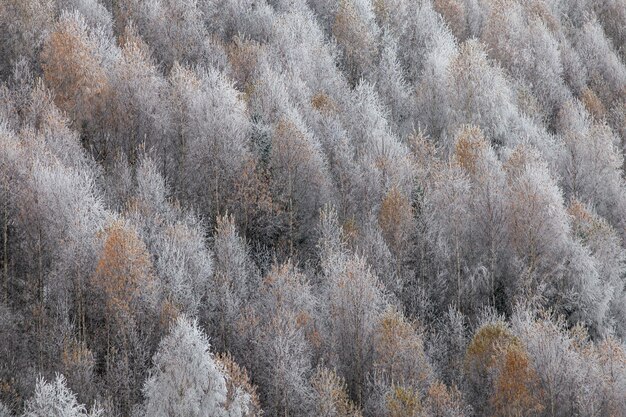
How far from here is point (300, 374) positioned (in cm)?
3947

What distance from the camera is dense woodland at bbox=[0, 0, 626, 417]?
128 feet

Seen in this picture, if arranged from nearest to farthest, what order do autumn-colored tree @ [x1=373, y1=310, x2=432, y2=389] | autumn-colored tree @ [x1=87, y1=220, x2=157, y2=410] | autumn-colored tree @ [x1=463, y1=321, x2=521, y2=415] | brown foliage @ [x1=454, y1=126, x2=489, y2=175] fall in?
autumn-colored tree @ [x1=87, y1=220, x2=157, y2=410]
autumn-colored tree @ [x1=463, y1=321, x2=521, y2=415]
autumn-colored tree @ [x1=373, y1=310, x2=432, y2=389]
brown foliage @ [x1=454, y1=126, x2=489, y2=175]

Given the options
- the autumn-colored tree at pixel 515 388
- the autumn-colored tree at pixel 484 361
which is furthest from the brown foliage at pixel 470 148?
the autumn-colored tree at pixel 515 388

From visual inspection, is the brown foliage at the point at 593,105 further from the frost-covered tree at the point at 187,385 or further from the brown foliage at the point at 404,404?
the frost-covered tree at the point at 187,385

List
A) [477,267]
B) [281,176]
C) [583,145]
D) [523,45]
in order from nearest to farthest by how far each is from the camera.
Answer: [477,267], [281,176], [583,145], [523,45]

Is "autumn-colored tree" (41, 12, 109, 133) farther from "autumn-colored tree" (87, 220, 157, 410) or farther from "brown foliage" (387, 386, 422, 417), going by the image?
"brown foliage" (387, 386, 422, 417)

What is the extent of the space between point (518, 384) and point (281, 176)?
17.9 metres

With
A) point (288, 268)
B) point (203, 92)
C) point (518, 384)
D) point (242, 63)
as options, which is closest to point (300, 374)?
point (288, 268)

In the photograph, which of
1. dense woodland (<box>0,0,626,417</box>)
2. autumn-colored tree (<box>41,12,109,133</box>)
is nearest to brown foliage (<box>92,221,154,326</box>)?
dense woodland (<box>0,0,626,417</box>)

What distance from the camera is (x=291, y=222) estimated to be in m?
48.4

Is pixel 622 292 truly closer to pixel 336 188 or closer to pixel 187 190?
pixel 336 188

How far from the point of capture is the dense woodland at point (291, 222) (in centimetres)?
3891

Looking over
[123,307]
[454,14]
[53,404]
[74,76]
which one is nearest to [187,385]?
[53,404]

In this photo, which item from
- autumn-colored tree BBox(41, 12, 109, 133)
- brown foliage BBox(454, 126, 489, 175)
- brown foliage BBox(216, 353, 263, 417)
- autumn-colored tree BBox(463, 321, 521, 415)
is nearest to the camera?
brown foliage BBox(216, 353, 263, 417)
